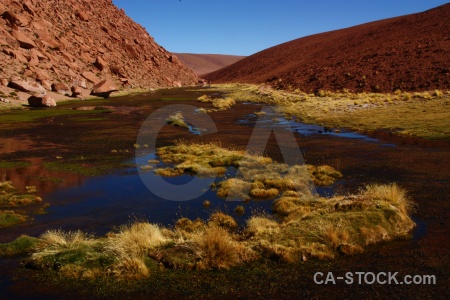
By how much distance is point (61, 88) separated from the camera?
193 ft

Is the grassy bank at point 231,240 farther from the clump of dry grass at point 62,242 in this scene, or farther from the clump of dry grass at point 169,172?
the clump of dry grass at point 169,172

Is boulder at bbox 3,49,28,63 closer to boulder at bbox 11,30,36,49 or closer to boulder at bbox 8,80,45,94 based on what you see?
boulder at bbox 11,30,36,49

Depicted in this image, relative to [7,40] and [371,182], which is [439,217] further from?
[7,40]

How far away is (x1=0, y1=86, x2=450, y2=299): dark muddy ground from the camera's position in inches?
307

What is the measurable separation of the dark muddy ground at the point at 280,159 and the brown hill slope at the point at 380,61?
31219mm

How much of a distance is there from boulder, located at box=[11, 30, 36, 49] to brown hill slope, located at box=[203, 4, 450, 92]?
4525 centimetres

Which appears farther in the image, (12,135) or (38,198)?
(12,135)

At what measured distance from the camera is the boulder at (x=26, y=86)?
164ft

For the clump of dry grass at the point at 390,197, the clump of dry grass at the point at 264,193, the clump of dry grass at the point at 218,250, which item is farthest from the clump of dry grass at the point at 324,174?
the clump of dry grass at the point at 218,250

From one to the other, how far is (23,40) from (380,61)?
58.9m

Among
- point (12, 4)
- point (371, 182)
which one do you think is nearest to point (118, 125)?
point (371, 182)

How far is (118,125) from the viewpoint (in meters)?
34.2

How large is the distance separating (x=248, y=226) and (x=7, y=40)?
211 ft

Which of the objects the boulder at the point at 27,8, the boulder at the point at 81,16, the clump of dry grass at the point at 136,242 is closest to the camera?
the clump of dry grass at the point at 136,242
